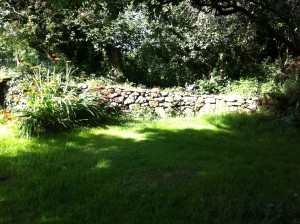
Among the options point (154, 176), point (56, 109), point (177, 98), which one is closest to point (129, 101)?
point (177, 98)

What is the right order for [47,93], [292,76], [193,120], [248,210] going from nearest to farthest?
[248,210] → [47,93] → [193,120] → [292,76]

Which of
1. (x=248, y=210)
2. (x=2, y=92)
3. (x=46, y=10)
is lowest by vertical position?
(x=248, y=210)

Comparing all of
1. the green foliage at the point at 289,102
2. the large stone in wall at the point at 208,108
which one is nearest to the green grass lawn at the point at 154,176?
the green foliage at the point at 289,102

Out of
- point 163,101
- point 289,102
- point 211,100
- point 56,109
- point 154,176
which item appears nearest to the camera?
point 154,176

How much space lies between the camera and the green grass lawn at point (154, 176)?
3.60m

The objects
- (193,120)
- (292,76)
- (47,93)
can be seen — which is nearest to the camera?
(47,93)

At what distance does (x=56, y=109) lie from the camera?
7.14 m

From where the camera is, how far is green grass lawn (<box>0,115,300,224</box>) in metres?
3.60

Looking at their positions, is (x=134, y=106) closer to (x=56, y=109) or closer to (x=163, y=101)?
(x=163, y=101)

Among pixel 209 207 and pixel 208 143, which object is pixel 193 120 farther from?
pixel 209 207

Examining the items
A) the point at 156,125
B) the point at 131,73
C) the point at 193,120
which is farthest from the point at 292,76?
the point at 131,73

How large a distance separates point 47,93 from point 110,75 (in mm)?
5058

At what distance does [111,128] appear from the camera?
7.54 meters

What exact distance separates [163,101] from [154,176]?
4580 mm
